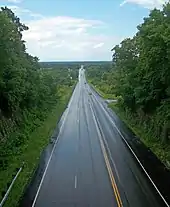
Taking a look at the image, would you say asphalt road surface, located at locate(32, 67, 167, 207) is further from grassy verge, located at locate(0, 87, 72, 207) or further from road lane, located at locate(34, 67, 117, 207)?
grassy verge, located at locate(0, 87, 72, 207)

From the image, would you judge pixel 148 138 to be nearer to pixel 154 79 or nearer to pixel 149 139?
pixel 149 139

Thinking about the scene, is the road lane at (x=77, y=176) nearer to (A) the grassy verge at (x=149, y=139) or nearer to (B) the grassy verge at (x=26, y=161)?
(B) the grassy verge at (x=26, y=161)

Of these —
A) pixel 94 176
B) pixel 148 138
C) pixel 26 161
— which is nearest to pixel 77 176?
pixel 94 176

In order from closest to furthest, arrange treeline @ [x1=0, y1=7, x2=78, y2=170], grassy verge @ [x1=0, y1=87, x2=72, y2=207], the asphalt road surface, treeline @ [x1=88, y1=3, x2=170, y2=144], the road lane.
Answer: the asphalt road surface → the road lane → grassy verge @ [x1=0, y1=87, x2=72, y2=207] → treeline @ [x1=0, y1=7, x2=78, y2=170] → treeline @ [x1=88, y1=3, x2=170, y2=144]

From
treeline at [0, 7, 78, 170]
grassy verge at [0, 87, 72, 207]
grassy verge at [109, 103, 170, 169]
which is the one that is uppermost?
treeline at [0, 7, 78, 170]

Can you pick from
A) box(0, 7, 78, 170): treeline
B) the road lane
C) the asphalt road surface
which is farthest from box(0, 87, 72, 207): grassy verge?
the road lane
